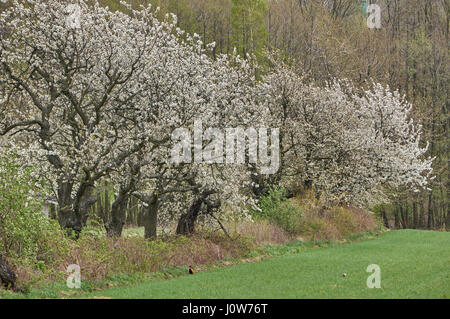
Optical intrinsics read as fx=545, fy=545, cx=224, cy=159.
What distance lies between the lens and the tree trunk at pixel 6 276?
37.8 ft

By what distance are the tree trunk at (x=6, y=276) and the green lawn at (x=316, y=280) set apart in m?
1.71

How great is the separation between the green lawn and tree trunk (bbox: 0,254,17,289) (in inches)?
67.5

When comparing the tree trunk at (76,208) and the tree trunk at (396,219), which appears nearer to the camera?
the tree trunk at (76,208)

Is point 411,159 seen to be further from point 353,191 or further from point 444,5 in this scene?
point 444,5

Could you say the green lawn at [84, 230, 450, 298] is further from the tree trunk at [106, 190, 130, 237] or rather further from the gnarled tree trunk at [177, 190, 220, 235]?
the tree trunk at [106, 190, 130, 237]

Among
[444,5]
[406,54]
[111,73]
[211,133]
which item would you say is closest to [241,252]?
[211,133]

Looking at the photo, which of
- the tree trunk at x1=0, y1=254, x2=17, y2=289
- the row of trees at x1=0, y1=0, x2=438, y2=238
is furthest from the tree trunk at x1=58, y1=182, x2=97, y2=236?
the tree trunk at x1=0, y1=254, x2=17, y2=289

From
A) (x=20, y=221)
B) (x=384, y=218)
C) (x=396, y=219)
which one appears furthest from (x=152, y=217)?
(x=396, y=219)

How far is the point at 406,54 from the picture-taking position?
46.6m

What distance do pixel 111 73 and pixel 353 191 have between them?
51.5ft

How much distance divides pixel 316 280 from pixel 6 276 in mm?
7235

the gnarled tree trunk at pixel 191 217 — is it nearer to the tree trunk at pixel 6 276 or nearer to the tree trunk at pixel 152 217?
the tree trunk at pixel 152 217

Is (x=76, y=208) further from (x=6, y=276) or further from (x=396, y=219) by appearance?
(x=396, y=219)

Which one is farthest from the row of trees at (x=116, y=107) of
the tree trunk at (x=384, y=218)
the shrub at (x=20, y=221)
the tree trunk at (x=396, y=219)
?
the tree trunk at (x=396, y=219)
